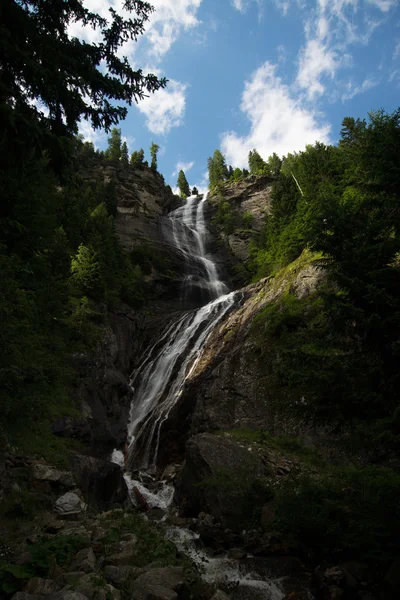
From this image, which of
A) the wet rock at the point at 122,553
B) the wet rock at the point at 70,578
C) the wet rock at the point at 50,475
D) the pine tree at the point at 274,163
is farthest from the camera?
the pine tree at the point at 274,163

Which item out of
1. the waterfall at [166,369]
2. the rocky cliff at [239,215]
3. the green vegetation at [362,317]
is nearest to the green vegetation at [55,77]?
the green vegetation at [362,317]

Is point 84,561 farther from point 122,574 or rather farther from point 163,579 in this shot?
point 163,579

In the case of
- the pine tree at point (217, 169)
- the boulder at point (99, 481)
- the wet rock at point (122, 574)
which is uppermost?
the pine tree at point (217, 169)

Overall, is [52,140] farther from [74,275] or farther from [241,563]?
[74,275]

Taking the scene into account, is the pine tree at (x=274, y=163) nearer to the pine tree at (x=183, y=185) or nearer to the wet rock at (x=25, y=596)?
the pine tree at (x=183, y=185)

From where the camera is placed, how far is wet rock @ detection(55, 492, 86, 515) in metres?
7.83

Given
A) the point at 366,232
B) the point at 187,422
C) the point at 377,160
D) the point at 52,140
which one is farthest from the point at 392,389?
the point at 187,422

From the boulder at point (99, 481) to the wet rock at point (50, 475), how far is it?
1.48 meters

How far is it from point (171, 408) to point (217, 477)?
8.78 m

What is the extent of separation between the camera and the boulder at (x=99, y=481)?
11258 millimetres

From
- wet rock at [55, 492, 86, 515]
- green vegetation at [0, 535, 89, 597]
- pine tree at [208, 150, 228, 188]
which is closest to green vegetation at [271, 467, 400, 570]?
green vegetation at [0, 535, 89, 597]

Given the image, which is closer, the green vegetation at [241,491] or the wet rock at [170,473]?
the green vegetation at [241,491]

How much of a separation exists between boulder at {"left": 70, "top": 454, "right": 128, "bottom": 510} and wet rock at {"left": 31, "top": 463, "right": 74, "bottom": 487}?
1.48 m

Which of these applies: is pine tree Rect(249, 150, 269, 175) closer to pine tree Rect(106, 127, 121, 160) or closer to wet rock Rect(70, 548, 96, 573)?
pine tree Rect(106, 127, 121, 160)
